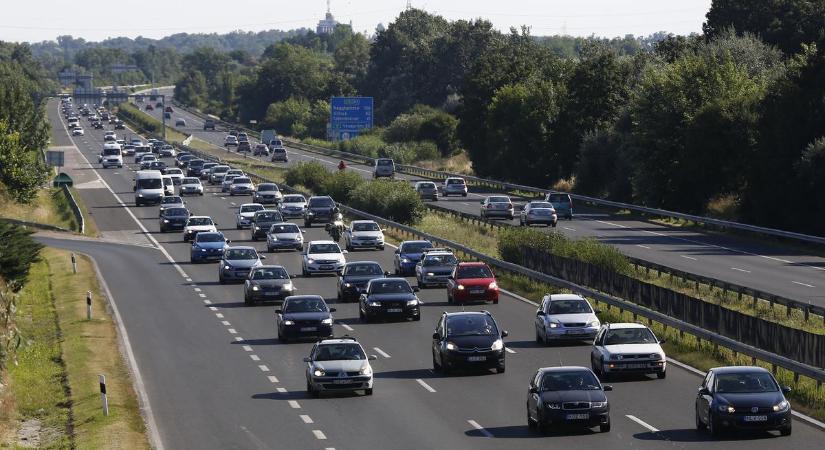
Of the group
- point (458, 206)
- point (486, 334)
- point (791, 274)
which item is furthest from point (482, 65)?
point (486, 334)

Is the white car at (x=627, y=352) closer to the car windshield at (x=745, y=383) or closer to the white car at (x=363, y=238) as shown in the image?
the car windshield at (x=745, y=383)

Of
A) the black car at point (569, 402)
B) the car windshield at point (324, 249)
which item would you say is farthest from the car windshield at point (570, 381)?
the car windshield at point (324, 249)

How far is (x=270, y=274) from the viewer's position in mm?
50406

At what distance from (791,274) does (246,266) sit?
814 inches

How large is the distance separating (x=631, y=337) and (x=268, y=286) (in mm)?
19513

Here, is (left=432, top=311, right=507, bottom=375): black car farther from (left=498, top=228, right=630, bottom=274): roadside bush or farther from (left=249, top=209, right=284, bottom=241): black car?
(left=249, top=209, right=284, bottom=241): black car

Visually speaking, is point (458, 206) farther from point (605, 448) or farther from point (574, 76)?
point (605, 448)

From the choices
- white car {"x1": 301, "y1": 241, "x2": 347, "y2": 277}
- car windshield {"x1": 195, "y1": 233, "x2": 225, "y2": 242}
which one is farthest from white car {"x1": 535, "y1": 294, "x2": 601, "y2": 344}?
car windshield {"x1": 195, "y1": 233, "x2": 225, "y2": 242}

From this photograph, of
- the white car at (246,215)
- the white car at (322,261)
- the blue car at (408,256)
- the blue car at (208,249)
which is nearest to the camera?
the blue car at (408,256)

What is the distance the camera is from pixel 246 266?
57375mm

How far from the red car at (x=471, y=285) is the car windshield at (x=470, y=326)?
1316 cm

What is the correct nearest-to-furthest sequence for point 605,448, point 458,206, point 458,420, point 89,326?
1. point 605,448
2. point 458,420
3. point 89,326
4. point 458,206

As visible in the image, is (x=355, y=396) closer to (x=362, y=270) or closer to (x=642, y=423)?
(x=642, y=423)

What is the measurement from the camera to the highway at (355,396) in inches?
1061
